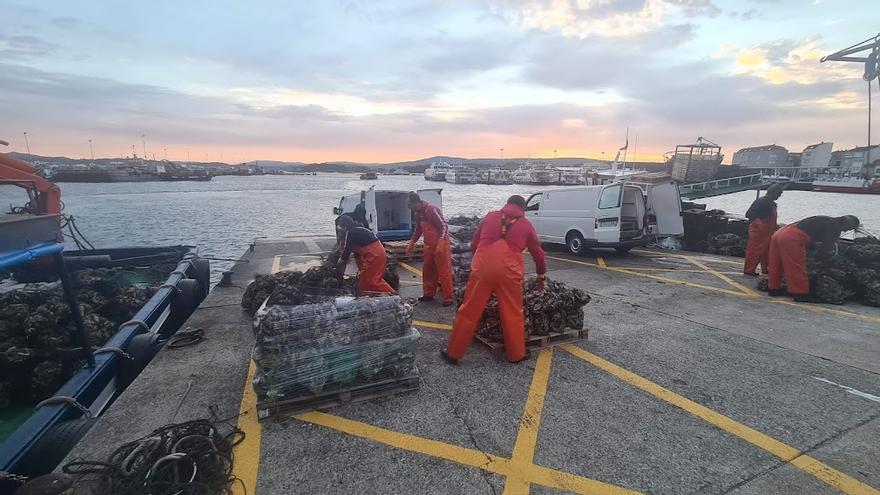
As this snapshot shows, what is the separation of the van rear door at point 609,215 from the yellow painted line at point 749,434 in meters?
6.22

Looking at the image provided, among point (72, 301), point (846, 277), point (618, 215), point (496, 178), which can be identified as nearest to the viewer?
point (72, 301)

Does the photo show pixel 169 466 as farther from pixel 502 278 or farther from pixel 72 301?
pixel 502 278

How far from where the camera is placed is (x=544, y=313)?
4.95m

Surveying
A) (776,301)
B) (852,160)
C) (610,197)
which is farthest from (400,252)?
(852,160)

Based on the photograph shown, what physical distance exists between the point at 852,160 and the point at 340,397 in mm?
69649

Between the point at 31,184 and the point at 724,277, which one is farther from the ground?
the point at 31,184

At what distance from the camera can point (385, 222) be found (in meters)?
13.3

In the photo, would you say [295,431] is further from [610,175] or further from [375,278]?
[610,175]

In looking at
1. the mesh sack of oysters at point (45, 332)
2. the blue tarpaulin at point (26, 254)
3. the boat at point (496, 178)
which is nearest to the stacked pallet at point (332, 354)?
the blue tarpaulin at point (26, 254)

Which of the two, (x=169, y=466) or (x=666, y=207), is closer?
(x=169, y=466)

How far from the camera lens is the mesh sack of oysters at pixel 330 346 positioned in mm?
3361

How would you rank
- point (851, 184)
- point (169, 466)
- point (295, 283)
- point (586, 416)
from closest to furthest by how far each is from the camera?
1. point (169, 466)
2. point (586, 416)
3. point (295, 283)
4. point (851, 184)

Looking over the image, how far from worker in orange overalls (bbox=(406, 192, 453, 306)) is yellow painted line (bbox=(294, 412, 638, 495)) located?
3388 millimetres

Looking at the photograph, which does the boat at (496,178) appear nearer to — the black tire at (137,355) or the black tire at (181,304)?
the black tire at (181,304)
